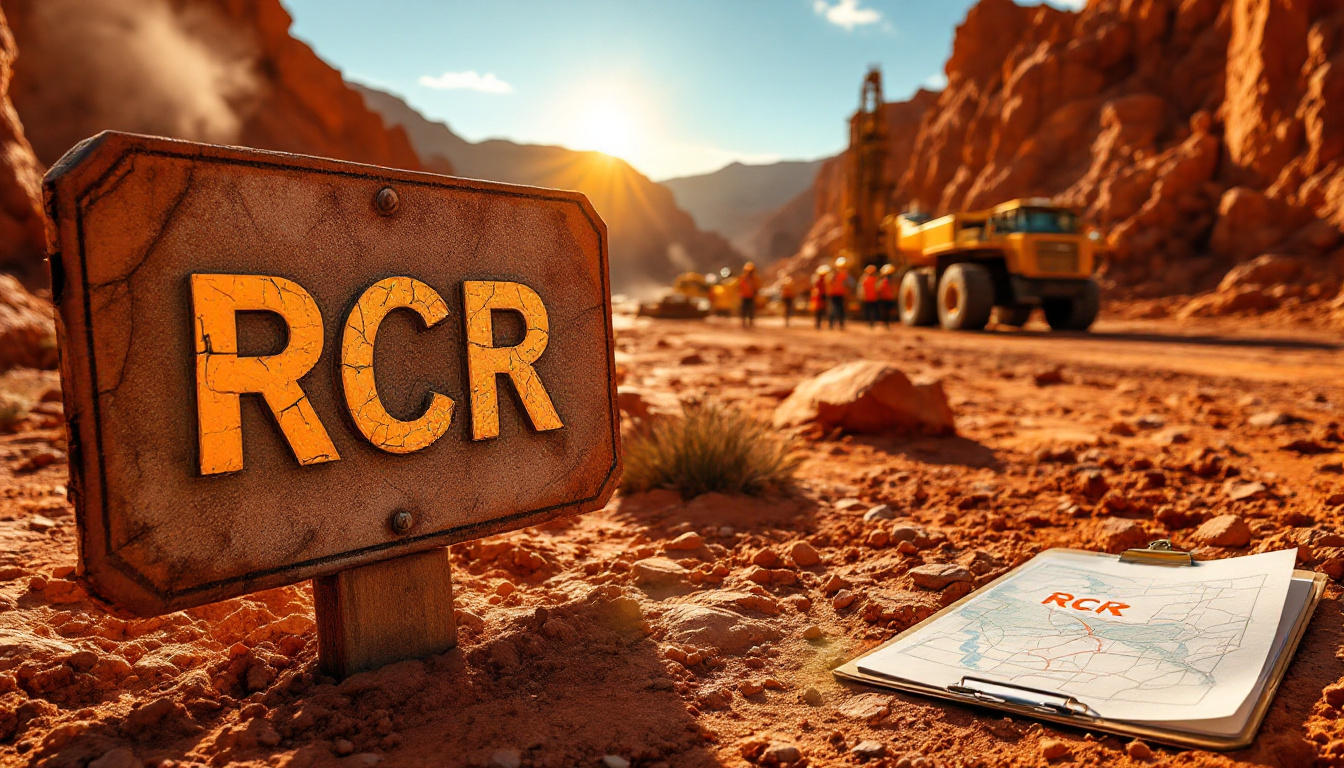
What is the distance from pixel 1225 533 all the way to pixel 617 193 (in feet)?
331

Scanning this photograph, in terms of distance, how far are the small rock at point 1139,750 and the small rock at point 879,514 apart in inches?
66.4

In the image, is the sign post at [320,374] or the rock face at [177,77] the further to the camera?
the rock face at [177,77]

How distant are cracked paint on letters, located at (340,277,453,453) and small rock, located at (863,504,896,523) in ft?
6.66

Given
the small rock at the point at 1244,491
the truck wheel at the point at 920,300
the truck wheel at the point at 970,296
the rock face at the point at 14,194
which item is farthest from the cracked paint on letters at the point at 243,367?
the truck wheel at the point at 920,300

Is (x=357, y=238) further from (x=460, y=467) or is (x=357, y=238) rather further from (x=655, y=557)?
(x=655, y=557)

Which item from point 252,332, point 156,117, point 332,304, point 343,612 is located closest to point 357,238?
point 332,304

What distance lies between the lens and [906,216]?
18750mm

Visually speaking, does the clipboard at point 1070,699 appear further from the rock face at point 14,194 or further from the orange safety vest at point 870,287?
the rock face at point 14,194

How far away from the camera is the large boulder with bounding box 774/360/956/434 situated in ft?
16.0

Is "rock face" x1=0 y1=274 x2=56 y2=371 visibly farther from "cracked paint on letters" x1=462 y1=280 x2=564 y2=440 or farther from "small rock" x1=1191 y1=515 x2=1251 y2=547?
"small rock" x1=1191 y1=515 x2=1251 y2=547

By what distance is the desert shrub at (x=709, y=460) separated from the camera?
374cm

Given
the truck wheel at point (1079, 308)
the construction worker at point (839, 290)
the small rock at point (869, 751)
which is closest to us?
the small rock at point (869, 751)

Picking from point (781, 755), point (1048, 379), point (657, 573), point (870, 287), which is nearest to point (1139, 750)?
point (781, 755)

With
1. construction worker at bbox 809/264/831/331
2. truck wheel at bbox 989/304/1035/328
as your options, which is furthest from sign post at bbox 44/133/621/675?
construction worker at bbox 809/264/831/331
